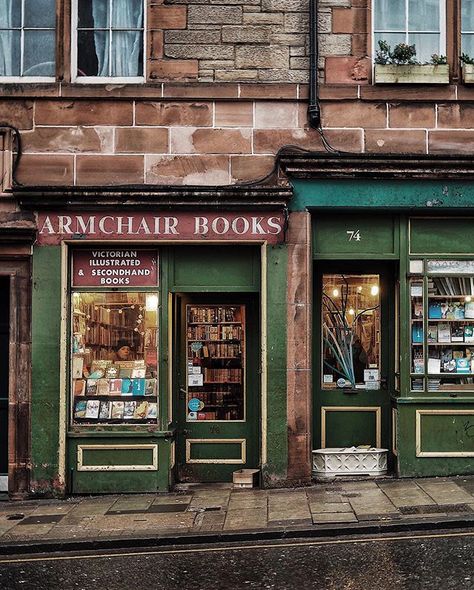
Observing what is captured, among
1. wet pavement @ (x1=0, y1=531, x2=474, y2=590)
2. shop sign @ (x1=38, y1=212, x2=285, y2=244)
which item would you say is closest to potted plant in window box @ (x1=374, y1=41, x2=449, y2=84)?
shop sign @ (x1=38, y1=212, x2=285, y2=244)

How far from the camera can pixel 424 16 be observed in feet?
39.9

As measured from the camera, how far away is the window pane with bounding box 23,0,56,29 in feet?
39.8

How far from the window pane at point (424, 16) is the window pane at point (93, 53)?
4283mm

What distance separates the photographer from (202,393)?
12445 mm

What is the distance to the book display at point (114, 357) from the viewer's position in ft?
38.9

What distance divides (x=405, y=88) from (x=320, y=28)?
1.43 metres

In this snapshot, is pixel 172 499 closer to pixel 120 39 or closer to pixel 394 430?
pixel 394 430

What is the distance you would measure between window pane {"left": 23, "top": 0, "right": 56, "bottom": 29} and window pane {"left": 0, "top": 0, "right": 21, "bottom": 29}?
12 cm

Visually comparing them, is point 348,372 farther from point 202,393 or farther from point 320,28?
point 320,28

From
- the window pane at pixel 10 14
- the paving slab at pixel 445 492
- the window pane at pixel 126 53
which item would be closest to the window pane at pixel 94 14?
the window pane at pixel 126 53

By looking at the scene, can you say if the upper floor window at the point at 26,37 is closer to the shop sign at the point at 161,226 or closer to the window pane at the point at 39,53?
the window pane at the point at 39,53

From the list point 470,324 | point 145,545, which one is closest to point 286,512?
point 145,545

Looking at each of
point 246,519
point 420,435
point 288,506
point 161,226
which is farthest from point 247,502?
point 161,226

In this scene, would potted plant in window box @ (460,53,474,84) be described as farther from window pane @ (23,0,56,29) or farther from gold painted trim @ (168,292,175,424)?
window pane @ (23,0,56,29)
